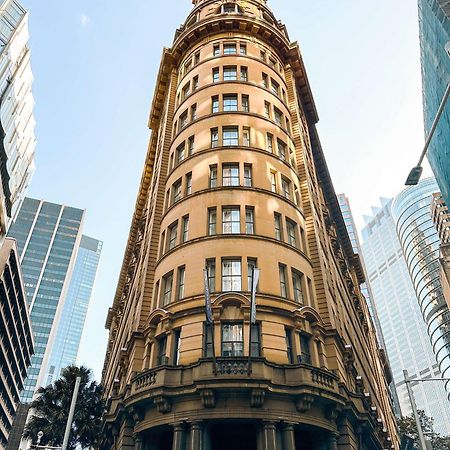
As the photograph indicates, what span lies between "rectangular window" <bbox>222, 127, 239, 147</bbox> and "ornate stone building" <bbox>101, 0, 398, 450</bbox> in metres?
0.09

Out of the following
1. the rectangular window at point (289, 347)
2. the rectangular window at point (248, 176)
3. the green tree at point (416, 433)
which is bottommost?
the rectangular window at point (289, 347)

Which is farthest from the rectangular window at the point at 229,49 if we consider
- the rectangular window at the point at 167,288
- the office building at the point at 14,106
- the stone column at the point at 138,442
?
the office building at the point at 14,106

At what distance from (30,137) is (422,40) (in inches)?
3665

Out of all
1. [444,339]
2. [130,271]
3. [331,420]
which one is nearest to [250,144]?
[331,420]

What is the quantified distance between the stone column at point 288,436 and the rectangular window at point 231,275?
313 inches

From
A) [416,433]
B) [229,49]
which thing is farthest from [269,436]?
[416,433]

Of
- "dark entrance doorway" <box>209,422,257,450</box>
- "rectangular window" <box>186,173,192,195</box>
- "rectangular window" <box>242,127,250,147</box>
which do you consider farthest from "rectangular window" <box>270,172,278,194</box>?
"dark entrance doorway" <box>209,422,257,450</box>

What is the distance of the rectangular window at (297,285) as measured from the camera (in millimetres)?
27427

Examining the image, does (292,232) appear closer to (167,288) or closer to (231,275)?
(231,275)

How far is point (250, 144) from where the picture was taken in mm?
33125

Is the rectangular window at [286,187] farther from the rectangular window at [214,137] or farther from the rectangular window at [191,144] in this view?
the rectangular window at [191,144]

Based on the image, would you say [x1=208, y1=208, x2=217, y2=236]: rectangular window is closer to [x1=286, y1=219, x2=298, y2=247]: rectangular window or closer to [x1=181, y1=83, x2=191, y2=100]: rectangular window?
[x1=286, y1=219, x2=298, y2=247]: rectangular window

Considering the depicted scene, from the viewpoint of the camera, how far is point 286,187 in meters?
33.4

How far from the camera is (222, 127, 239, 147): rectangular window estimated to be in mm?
33375
